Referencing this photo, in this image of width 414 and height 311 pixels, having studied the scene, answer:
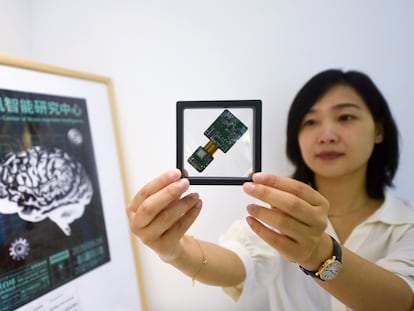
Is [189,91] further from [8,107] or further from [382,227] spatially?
[382,227]

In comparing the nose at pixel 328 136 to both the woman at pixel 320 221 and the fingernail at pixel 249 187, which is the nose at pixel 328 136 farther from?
the fingernail at pixel 249 187

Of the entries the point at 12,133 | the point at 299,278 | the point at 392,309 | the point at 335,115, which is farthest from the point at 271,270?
the point at 12,133

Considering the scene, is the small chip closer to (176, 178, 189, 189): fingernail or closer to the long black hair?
(176, 178, 189, 189): fingernail

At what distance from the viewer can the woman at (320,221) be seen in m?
0.65

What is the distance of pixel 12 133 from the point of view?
912 mm

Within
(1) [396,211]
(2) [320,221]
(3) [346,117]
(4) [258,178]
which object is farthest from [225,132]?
(1) [396,211]

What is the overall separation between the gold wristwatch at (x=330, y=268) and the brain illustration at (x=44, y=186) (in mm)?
840

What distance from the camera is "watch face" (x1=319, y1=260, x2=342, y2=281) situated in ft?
2.27

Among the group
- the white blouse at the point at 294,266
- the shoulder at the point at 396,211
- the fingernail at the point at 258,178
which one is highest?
the fingernail at the point at 258,178

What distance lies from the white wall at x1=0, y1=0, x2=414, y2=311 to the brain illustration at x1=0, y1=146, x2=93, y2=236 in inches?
9.9

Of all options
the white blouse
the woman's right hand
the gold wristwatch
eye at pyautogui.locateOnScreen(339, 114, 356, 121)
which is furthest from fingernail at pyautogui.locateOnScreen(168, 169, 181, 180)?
eye at pyautogui.locateOnScreen(339, 114, 356, 121)

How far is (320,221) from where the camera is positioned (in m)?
0.63

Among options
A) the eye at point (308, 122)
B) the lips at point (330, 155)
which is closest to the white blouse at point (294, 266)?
the lips at point (330, 155)

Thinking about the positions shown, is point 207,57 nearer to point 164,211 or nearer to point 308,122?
point 308,122
